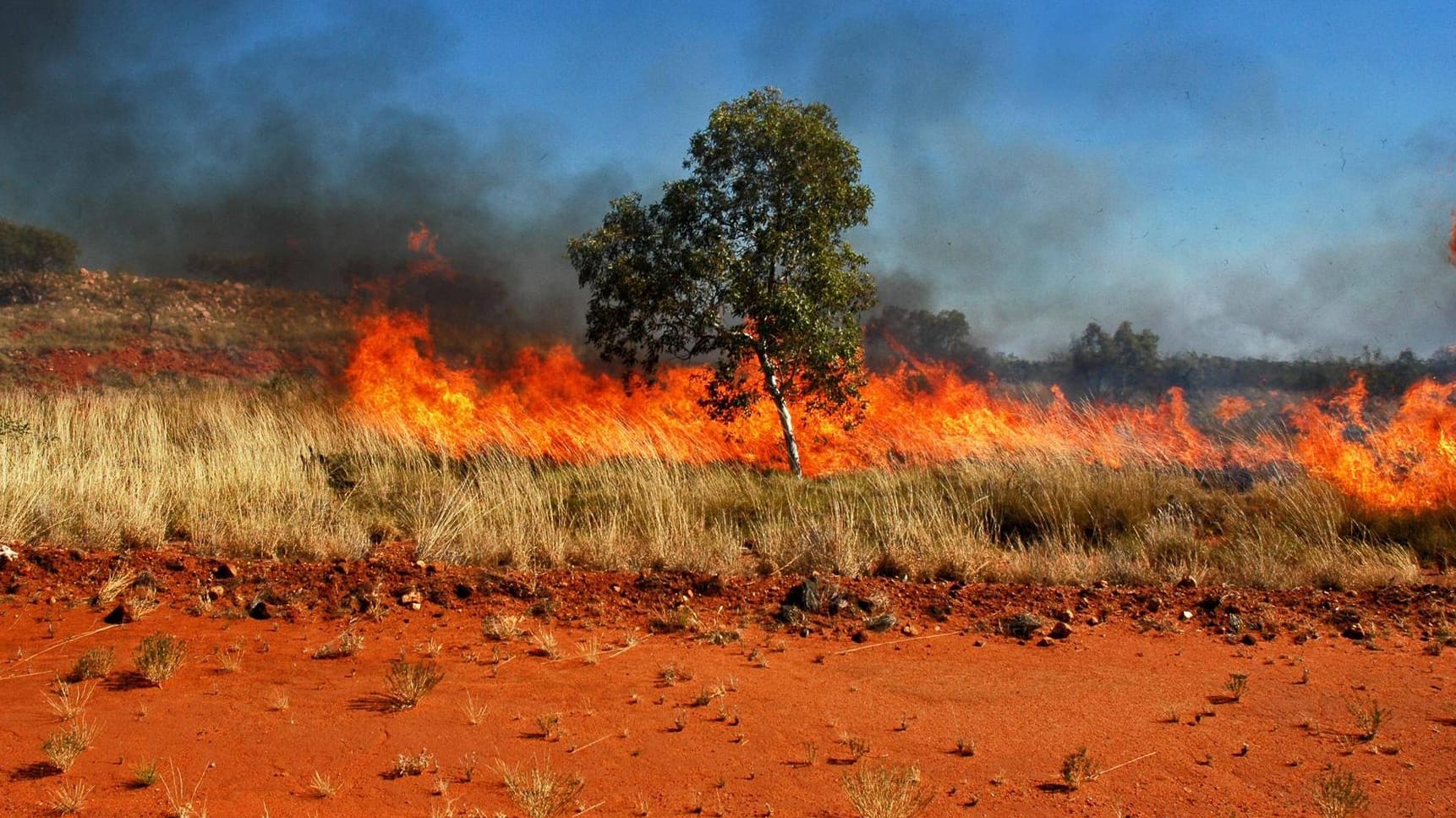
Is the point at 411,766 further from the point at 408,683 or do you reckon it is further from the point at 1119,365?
the point at 1119,365

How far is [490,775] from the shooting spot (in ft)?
13.9

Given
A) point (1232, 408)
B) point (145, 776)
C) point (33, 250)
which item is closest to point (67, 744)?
point (145, 776)

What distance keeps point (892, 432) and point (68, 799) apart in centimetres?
1611

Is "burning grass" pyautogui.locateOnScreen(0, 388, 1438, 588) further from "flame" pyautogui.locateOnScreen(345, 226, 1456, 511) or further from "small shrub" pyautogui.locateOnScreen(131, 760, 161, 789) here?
"small shrub" pyautogui.locateOnScreen(131, 760, 161, 789)

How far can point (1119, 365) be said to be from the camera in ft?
125

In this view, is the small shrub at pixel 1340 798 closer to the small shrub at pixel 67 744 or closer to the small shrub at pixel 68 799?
the small shrub at pixel 68 799

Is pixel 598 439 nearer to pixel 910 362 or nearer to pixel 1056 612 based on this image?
pixel 1056 612

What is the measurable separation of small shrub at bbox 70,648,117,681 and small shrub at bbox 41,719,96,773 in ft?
3.13

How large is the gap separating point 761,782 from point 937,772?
2.82ft

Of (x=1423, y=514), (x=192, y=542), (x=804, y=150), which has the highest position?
(x=804, y=150)

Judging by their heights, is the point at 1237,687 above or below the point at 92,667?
below

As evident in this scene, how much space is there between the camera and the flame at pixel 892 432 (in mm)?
→ 13391

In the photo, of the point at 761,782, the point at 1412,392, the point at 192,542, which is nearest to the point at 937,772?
the point at 761,782

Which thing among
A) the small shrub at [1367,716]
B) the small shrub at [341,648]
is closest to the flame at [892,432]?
the small shrub at [341,648]
